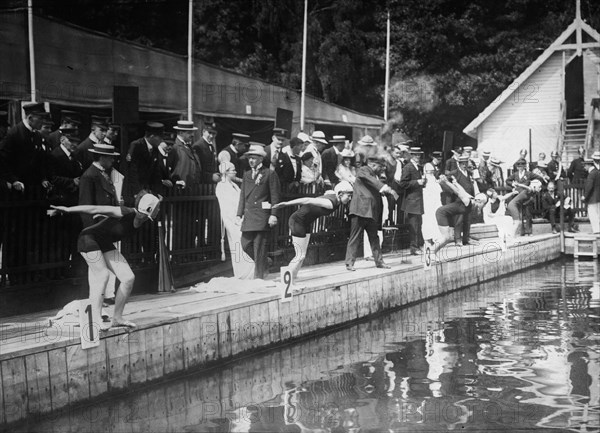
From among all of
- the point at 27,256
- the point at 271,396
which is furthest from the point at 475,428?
the point at 27,256

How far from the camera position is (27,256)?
1057 cm

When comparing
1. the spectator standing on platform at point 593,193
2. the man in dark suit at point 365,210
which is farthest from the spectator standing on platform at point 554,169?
the man in dark suit at point 365,210

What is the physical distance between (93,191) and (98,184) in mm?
92

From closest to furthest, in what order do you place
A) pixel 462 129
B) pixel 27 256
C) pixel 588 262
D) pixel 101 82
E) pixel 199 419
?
pixel 199 419
pixel 27 256
pixel 101 82
pixel 588 262
pixel 462 129

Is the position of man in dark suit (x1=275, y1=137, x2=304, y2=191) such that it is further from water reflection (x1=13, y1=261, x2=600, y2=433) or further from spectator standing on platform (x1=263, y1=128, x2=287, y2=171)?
water reflection (x1=13, y1=261, x2=600, y2=433)

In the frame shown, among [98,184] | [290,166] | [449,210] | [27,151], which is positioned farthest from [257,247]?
[449,210]

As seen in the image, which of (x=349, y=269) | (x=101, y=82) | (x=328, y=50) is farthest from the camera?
(x=328, y=50)

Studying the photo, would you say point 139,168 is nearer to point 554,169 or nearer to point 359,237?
point 359,237

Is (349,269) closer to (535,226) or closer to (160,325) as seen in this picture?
(160,325)

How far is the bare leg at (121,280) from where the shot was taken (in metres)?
9.27

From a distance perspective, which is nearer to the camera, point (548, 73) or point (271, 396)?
point (271, 396)

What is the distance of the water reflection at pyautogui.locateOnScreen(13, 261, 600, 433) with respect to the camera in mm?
8234

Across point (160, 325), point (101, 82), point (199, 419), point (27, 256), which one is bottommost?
point (199, 419)

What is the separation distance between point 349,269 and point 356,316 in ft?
4.65
